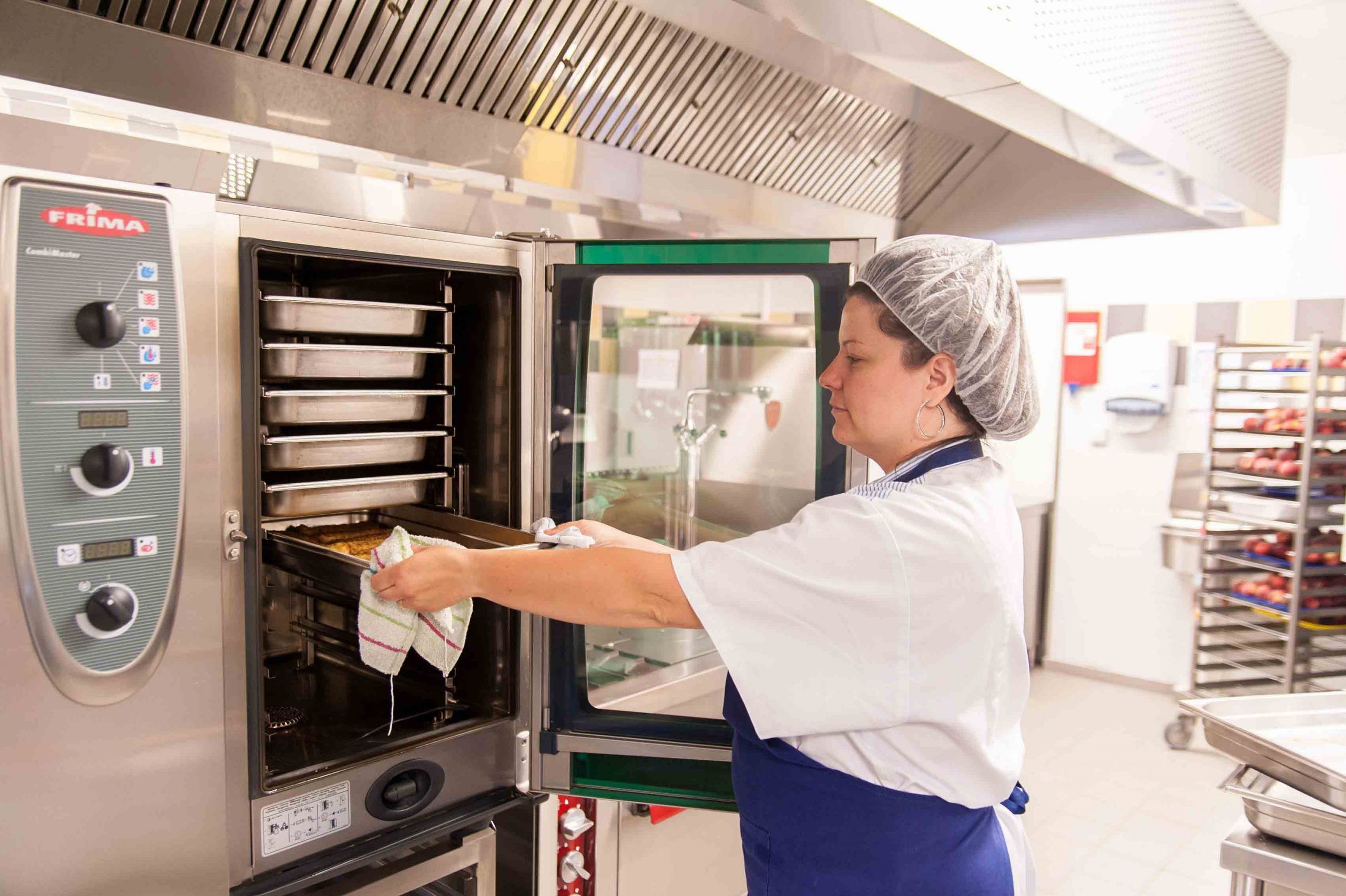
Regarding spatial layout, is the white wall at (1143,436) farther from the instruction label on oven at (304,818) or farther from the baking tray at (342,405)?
the instruction label on oven at (304,818)

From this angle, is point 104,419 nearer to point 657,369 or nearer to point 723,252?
point 723,252

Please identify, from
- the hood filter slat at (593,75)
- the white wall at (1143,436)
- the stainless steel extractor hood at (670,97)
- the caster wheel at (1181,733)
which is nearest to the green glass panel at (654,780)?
the stainless steel extractor hood at (670,97)

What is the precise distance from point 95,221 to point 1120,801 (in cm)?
428

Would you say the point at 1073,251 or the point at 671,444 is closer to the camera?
the point at 671,444

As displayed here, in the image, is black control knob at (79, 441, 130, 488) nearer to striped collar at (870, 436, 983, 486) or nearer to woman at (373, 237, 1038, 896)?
woman at (373, 237, 1038, 896)

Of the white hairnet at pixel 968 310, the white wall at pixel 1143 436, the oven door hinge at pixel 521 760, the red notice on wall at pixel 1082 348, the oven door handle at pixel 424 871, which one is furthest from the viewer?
the red notice on wall at pixel 1082 348

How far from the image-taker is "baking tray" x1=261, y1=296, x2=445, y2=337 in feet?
4.73

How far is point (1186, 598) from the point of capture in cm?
518

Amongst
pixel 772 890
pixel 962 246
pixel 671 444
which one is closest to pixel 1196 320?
pixel 671 444

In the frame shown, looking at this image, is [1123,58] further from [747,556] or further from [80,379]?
[80,379]

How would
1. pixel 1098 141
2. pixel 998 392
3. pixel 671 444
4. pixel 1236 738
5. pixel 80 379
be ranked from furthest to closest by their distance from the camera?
pixel 671 444 < pixel 1098 141 < pixel 1236 738 < pixel 998 392 < pixel 80 379

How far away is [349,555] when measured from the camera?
142 centimetres

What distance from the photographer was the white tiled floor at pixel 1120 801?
3.38m

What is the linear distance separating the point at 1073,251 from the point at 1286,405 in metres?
1.45
